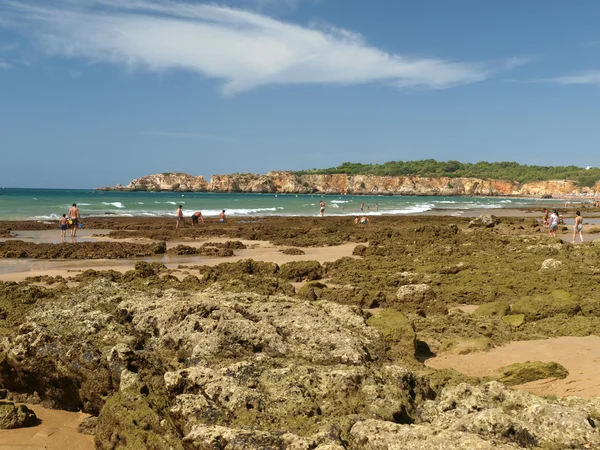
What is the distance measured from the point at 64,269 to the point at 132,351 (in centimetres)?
1178

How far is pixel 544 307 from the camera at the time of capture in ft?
28.3

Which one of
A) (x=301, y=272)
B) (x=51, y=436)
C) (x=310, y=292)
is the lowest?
(x=51, y=436)

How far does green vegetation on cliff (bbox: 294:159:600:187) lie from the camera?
15271cm

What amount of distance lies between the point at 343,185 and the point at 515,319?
165710 millimetres

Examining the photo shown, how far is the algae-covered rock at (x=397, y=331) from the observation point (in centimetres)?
653

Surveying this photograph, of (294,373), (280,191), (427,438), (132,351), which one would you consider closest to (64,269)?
(132,351)

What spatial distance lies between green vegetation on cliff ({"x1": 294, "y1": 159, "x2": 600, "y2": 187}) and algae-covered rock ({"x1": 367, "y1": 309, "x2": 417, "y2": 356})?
15155cm

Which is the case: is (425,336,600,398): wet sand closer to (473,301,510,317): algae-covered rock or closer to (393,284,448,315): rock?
(473,301,510,317): algae-covered rock

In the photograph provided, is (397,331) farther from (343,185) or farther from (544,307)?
(343,185)

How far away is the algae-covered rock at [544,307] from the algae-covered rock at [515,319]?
137mm

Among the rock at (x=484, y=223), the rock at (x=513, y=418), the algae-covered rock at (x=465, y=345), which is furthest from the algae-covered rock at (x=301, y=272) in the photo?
the rock at (x=484, y=223)

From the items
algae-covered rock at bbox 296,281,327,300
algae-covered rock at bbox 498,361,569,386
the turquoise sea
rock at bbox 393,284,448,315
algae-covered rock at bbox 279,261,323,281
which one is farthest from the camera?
the turquoise sea

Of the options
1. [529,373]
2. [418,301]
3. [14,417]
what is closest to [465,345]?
[529,373]

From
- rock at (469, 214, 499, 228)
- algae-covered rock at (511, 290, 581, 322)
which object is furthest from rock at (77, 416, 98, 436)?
rock at (469, 214, 499, 228)
